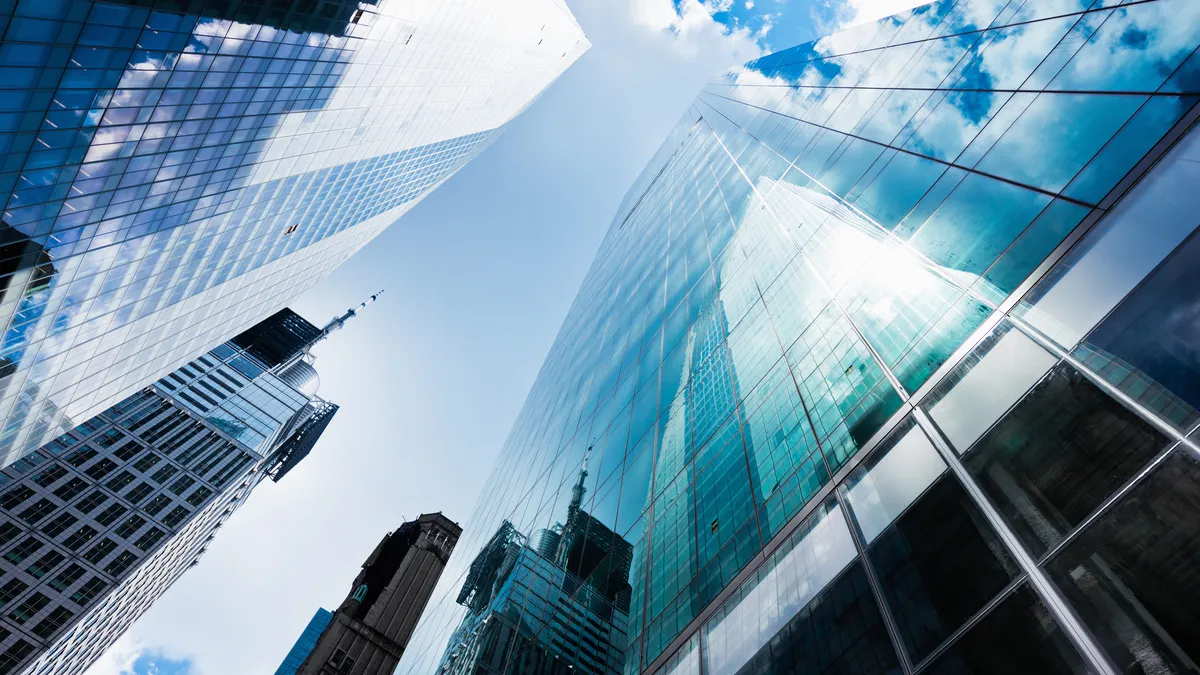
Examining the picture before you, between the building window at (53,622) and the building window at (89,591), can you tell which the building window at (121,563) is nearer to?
the building window at (89,591)

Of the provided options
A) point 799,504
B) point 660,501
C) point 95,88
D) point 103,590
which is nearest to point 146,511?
point 103,590

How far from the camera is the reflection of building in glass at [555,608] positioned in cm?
1875

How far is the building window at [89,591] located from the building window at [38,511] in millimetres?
11058

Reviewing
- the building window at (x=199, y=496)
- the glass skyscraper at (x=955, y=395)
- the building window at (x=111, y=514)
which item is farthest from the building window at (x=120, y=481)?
the glass skyscraper at (x=955, y=395)

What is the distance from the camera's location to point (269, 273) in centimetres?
6838

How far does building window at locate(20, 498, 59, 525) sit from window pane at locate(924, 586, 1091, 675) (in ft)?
374

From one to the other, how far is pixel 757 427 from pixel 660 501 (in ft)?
16.3

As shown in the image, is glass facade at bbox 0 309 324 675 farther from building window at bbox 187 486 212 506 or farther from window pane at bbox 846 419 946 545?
window pane at bbox 846 419 946 545

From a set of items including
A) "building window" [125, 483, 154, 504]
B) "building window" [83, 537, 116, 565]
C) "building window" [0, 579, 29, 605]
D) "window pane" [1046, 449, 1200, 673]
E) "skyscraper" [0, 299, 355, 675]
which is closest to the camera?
"window pane" [1046, 449, 1200, 673]

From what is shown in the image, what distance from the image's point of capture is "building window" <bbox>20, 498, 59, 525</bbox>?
281ft

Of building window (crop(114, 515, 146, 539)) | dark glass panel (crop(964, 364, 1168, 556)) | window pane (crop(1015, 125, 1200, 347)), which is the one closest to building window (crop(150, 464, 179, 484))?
building window (crop(114, 515, 146, 539))

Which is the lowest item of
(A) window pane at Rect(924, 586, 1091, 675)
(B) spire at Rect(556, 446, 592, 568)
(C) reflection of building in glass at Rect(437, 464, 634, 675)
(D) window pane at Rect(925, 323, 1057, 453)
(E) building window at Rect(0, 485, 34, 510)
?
(A) window pane at Rect(924, 586, 1091, 675)

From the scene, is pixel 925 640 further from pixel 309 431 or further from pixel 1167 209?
pixel 309 431

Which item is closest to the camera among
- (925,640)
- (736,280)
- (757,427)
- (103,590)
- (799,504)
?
(925,640)
